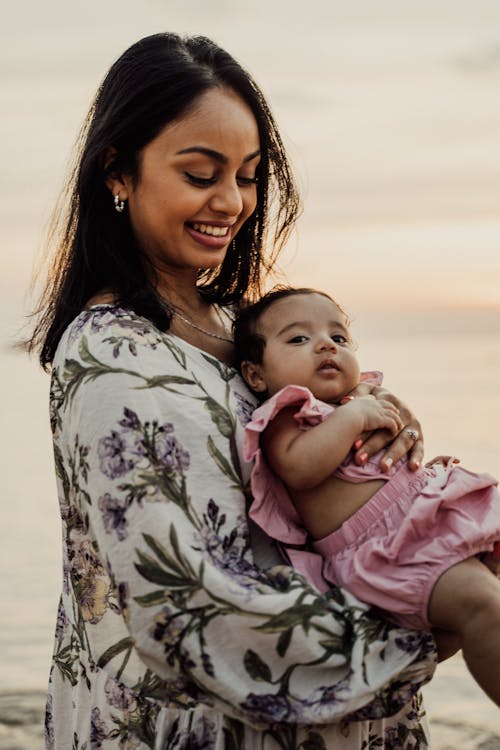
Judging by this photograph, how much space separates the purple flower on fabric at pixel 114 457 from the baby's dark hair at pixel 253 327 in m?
0.57

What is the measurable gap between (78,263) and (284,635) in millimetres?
1059

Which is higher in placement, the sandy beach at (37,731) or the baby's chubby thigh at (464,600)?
the baby's chubby thigh at (464,600)

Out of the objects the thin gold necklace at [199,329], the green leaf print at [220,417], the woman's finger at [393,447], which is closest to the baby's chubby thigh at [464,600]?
the woman's finger at [393,447]

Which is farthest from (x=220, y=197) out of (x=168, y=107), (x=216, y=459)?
(x=216, y=459)

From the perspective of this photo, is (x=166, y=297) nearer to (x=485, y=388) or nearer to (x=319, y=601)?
(x=319, y=601)

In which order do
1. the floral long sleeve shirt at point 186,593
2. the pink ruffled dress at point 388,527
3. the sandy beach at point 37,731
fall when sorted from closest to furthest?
the floral long sleeve shirt at point 186,593 < the pink ruffled dress at point 388,527 < the sandy beach at point 37,731

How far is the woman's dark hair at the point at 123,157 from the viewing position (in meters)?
2.42

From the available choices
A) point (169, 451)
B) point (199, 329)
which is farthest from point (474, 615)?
point (199, 329)

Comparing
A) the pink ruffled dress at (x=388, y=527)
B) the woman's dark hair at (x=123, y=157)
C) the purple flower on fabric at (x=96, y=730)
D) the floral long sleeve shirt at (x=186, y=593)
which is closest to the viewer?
the floral long sleeve shirt at (x=186, y=593)

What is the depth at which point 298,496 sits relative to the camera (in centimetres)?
228

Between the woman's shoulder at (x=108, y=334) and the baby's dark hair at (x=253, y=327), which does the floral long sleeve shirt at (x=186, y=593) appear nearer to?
the woman's shoulder at (x=108, y=334)

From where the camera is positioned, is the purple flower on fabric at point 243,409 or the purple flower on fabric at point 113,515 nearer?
the purple flower on fabric at point 113,515

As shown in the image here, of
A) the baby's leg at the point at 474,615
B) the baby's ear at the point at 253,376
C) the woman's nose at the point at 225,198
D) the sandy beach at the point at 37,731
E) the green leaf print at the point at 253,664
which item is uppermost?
the woman's nose at the point at 225,198

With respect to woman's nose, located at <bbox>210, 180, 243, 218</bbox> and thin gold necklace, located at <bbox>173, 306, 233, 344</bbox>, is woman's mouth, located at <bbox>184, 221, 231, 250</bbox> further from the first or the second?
thin gold necklace, located at <bbox>173, 306, 233, 344</bbox>
